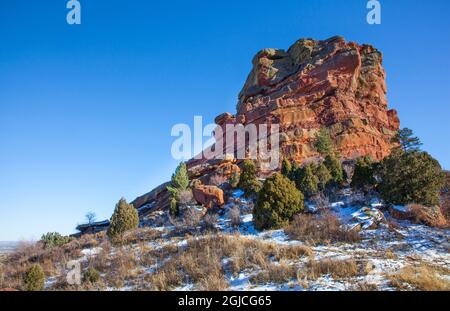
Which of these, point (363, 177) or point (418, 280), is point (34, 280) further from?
point (363, 177)

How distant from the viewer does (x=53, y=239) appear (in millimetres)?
17703

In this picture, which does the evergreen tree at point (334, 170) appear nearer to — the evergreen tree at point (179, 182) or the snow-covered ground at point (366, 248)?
the snow-covered ground at point (366, 248)

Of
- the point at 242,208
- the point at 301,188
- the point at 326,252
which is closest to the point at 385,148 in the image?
the point at 301,188

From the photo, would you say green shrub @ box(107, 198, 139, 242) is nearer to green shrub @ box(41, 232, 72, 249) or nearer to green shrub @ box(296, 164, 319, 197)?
green shrub @ box(41, 232, 72, 249)

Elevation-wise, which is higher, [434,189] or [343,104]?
[343,104]

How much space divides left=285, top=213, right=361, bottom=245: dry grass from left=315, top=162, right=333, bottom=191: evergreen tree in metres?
6.08

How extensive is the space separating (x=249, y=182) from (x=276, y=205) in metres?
7.87

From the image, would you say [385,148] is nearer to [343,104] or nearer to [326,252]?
[343,104]

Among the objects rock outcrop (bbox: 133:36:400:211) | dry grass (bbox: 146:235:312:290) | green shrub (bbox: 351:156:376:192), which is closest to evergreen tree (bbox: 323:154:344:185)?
green shrub (bbox: 351:156:376:192)

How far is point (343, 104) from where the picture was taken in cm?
3956

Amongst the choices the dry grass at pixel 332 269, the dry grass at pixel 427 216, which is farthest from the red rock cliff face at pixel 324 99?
the dry grass at pixel 332 269

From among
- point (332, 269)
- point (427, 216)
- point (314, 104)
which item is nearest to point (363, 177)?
point (427, 216)

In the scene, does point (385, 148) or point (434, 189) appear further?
point (385, 148)
